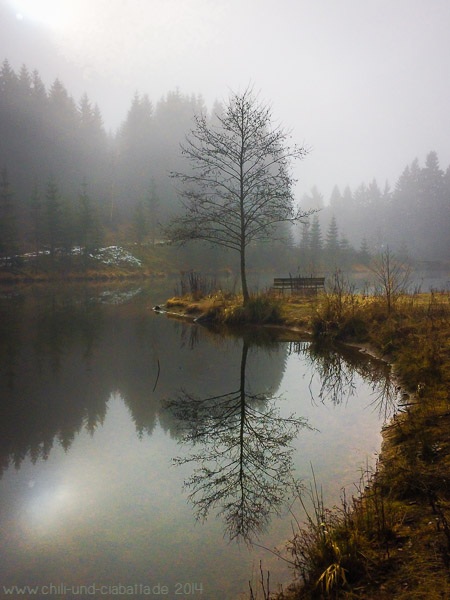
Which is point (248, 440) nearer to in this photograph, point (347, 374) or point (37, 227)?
point (347, 374)

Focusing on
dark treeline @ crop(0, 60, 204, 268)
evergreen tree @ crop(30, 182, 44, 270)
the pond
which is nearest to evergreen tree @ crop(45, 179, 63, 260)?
evergreen tree @ crop(30, 182, 44, 270)

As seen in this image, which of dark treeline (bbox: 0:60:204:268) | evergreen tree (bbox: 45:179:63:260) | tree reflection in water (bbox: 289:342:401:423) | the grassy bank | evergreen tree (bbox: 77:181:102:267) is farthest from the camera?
dark treeline (bbox: 0:60:204:268)

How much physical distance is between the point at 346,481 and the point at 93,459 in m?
3.60

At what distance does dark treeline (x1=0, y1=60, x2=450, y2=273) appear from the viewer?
2876 inches

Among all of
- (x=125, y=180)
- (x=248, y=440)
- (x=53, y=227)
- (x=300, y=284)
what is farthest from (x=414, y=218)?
(x=248, y=440)

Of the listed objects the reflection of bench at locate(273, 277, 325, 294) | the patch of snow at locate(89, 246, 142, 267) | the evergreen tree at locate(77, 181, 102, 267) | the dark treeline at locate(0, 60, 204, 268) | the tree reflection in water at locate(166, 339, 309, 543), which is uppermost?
the dark treeline at locate(0, 60, 204, 268)

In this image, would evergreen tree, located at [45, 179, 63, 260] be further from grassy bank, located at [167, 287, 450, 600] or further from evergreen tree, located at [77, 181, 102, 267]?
grassy bank, located at [167, 287, 450, 600]

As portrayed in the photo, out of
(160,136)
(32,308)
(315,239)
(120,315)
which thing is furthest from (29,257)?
(160,136)

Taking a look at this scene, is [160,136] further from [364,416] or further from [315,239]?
[364,416]

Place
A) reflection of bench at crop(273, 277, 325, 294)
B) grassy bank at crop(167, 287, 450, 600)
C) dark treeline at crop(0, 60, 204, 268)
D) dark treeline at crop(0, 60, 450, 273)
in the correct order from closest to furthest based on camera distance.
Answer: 1. grassy bank at crop(167, 287, 450, 600)
2. reflection of bench at crop(273, 277, 325, 294)
3. dark treeline at crop(0, 60, 450, 273)
4. dark treeline at crop(0, 60, 204, 268)

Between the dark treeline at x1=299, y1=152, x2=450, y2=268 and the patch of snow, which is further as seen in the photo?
the dark treeline at x1=299, y1=152, x2=450, y2=268

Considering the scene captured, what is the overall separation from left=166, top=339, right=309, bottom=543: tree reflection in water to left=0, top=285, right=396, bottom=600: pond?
0.02m

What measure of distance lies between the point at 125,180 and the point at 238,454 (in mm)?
90997

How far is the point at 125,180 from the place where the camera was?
3578 inches
